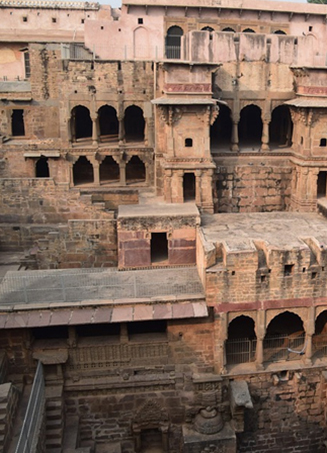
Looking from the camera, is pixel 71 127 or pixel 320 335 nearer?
pixel 320 335

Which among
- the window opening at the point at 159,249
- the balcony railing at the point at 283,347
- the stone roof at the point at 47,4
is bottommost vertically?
the balcony railing at the point at 283,347

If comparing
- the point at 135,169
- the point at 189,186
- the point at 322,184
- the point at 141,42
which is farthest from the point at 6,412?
the point at 141,42

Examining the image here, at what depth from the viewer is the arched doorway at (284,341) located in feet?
55.2

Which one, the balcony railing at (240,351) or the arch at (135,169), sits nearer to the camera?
the balcony railing at (240,351)

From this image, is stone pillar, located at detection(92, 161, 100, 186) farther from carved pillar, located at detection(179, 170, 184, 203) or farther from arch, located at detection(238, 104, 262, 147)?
arch, located at detection(238, 104, 262, 147)

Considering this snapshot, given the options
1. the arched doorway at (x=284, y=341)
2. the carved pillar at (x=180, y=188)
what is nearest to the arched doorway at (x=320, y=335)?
the arched doorway at (x=284, y=341)

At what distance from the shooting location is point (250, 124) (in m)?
27.0

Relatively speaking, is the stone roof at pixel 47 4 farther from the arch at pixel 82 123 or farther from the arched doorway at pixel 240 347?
the arched doorway at pixel 240 347

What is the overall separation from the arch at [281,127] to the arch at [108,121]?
8437 millimetres

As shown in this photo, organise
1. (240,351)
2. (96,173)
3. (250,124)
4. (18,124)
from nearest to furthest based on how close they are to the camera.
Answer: (240,351) < (96,173) < (18,124) < (250,124)

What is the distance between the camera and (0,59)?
97.3ft

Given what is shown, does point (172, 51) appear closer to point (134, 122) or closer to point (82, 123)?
point (134, 122)

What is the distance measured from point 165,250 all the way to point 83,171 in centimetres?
842

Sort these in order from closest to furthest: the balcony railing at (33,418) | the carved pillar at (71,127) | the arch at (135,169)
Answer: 1. the balcony railing at (33,418)
2. the carved pillar at (71,127)
3. the arch at (135,169)
